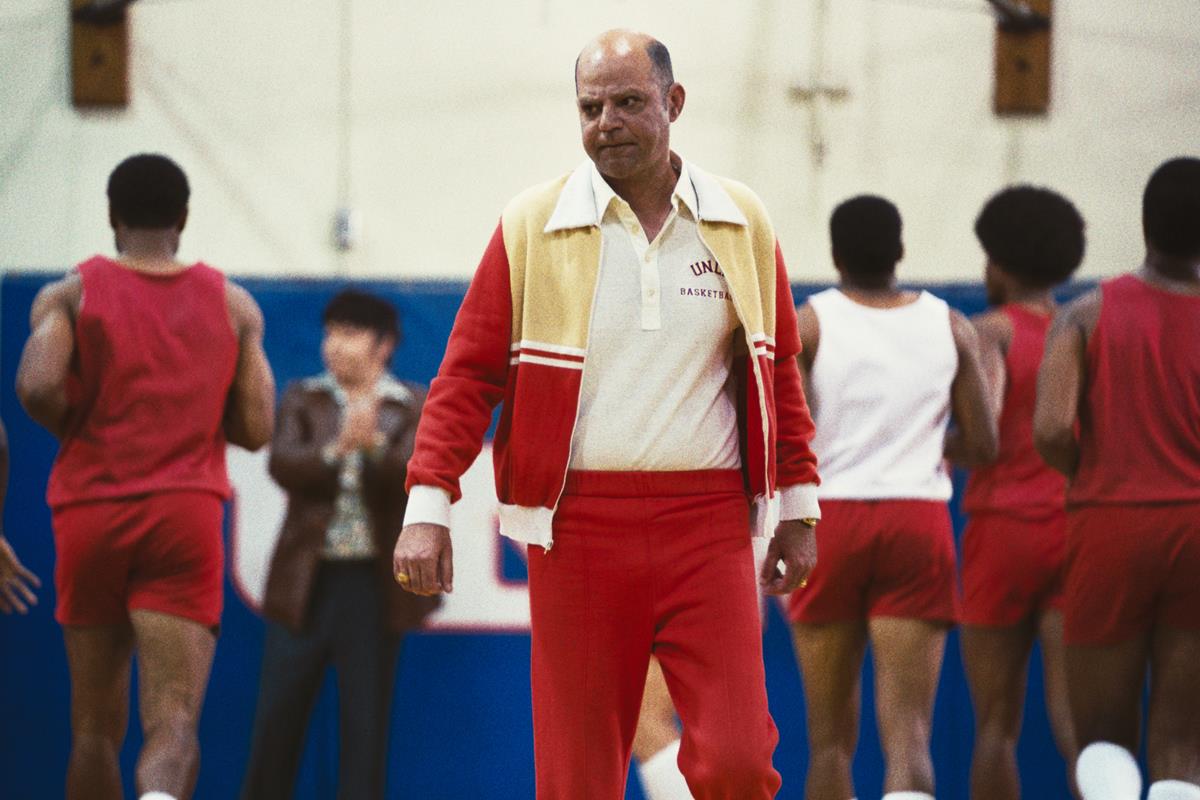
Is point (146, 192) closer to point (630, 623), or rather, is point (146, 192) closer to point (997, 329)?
point (630, 623)

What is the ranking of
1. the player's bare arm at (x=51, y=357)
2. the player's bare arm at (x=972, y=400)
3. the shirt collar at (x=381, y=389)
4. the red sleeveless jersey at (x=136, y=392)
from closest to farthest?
the player's bare arm at (x=51, y=357), the red sleeveless jersey at (x=136, y=392), the player's bare arm at (x=972, y=400), the shirt collar at (x=381, y=389)

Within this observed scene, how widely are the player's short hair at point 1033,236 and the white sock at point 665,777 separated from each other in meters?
2.13

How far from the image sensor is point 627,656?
312 cm

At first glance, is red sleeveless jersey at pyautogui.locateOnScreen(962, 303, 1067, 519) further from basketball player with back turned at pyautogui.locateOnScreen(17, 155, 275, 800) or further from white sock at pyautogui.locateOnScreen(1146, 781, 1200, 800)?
basketball player with back turned at pyautogui.locateOnScreen(17, 155, 275, 800)

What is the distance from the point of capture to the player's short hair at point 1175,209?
4.05 metres

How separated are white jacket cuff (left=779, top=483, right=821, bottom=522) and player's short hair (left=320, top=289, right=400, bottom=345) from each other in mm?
2503

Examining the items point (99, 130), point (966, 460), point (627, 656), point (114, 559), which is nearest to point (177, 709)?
point (114, 559)

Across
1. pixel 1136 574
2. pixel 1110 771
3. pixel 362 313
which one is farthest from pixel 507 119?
pixel 1110 771

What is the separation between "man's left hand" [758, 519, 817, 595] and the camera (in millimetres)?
3367

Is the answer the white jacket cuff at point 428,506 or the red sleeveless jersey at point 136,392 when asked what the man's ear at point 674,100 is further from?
the red sleeveless jersey at point 136,392

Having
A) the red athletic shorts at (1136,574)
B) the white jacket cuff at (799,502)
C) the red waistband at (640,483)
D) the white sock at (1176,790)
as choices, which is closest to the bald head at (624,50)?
the red waistband at (640,483)

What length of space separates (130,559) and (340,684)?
1.14 m

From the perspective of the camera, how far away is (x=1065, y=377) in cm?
411

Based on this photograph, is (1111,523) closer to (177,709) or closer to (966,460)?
(966,460)
